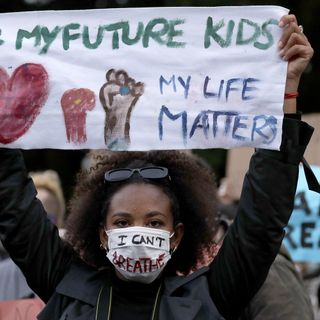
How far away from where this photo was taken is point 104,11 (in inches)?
122

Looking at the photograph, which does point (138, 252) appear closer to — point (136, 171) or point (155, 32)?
point (136, 171)

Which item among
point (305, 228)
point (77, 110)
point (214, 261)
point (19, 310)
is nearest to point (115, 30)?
point (77, 110)

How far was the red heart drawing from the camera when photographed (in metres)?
3.11

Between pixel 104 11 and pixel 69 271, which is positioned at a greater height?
pixel 104 11

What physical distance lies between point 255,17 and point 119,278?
2.82 feet

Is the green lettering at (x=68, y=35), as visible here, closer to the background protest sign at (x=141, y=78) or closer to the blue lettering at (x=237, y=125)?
the background protest sign at (x=141, y=78)

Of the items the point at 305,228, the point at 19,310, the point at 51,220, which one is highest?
the point at 51,220

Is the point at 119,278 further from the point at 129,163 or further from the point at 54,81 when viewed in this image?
the point at 54,81

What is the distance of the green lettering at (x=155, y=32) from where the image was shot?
308cm

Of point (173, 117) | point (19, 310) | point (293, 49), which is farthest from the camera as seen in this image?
point (19, 310)

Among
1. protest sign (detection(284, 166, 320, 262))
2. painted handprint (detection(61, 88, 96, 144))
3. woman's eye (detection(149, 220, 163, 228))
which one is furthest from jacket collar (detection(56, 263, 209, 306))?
protest sign (detection(284, 166, 320, 262))

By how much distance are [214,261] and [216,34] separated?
67 centimetres

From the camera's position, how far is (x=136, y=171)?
3129mm

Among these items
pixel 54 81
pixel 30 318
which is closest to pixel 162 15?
pixel 54 81
